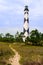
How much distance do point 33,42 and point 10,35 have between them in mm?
35100

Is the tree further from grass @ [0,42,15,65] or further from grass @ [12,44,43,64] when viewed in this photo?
grass @ [0,42,15,65]

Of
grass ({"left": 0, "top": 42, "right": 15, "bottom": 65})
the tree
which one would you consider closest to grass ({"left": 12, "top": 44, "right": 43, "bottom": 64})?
grass ({"left": 0, "top": 42, "right": 15, "bottom": 65})

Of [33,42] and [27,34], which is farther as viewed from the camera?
[27,34]

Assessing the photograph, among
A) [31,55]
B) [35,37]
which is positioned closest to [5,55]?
[31,55]

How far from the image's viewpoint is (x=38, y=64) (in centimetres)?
3023

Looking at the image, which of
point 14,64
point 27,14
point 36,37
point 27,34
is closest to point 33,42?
point 36,37

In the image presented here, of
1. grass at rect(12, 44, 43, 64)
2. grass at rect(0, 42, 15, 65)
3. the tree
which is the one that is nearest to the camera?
grass at rect(0, 42, 15, 65)

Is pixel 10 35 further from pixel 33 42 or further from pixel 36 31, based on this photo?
pixel 33 42

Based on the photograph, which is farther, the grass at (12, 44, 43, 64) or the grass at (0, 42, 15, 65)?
the grass at (12, 44, 43, 64)

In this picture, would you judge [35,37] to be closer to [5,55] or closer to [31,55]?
[31,55]

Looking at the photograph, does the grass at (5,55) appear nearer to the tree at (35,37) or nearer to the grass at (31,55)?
the grass at (31,55)

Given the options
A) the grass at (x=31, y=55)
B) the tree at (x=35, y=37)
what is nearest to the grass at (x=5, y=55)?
the grass at (x=31, y=55)

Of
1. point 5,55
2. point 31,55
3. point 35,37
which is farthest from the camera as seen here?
point 35,37

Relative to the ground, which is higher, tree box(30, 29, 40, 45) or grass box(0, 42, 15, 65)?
tree box(30, 29, 40, 45)
